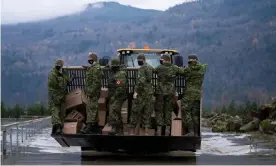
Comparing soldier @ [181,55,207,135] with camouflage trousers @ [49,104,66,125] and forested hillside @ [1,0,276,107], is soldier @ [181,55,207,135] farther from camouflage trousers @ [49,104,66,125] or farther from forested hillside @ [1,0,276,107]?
forested hillside @ [1,0,276,107]

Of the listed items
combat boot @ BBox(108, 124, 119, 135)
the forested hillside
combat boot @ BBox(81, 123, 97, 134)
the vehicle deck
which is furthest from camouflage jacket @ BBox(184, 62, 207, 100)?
the forested hillside

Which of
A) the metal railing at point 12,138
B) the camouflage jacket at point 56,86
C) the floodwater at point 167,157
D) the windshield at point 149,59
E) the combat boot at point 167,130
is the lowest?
the floodwater at point 167,157

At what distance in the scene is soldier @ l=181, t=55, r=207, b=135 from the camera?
13.1m

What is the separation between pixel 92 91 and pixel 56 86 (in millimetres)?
867

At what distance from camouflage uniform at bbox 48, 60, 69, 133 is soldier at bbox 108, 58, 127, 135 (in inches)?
45.1

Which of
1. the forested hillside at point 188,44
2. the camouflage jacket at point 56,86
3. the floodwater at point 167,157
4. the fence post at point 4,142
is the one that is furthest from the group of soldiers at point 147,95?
the forested hillside at point 188,44

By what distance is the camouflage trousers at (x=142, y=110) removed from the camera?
1297 centimetres

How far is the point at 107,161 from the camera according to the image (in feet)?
43.7

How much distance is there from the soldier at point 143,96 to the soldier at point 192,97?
77cm

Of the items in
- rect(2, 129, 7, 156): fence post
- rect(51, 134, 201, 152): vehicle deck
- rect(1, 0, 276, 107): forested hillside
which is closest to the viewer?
rect(51, 134, 201, 152): vehicle deck

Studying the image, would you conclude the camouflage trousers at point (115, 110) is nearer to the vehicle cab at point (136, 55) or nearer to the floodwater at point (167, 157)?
the floodwater at point (167, 157)

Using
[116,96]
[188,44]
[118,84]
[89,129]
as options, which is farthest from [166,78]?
[188,44]

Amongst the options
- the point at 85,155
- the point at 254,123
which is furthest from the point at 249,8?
the point at 85,155

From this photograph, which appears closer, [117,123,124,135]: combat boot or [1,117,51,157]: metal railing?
[117,123,124,135]: combat boot
